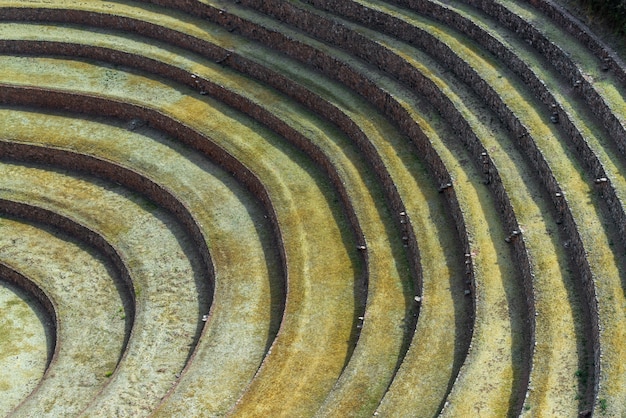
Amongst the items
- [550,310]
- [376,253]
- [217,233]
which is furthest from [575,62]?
[217,233]

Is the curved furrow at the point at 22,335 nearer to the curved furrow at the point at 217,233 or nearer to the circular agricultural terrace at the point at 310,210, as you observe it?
the circular agricultural terrace at the point at 310,210

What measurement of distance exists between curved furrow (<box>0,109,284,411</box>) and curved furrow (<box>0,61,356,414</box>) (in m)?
1.34

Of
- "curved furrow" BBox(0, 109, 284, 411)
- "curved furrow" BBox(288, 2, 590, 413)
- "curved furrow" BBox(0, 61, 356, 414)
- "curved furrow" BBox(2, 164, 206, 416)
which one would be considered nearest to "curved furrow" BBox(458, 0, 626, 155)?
"curved furrow" BBox(288, 2, 590, 413)

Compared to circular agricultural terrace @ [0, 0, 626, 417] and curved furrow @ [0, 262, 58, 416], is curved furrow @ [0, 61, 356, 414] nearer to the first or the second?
circular agricultural terrace @ [0, 0, 626, 417]

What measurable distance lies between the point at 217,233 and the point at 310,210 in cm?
397

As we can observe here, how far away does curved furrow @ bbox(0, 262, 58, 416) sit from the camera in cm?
3369

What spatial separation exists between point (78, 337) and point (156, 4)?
70.6 ft

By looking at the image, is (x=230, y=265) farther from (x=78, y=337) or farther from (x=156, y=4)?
(x=156, y=4)

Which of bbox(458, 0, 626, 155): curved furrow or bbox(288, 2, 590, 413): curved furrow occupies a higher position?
bbox(458, 0, 626, 155): curved furrow

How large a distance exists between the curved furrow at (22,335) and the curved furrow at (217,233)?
6.84m

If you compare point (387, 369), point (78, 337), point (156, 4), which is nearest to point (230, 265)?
point (78, 337)

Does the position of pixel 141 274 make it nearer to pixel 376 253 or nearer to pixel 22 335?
pixel 22 335

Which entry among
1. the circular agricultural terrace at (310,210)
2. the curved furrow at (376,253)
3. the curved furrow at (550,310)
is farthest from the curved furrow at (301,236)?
the curved furrow at (550,310)

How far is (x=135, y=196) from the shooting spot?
40.0 meters
